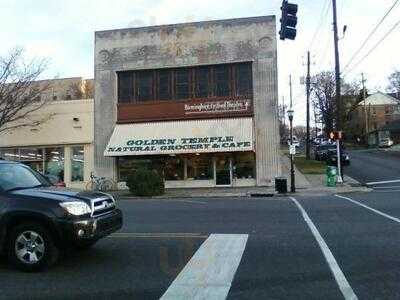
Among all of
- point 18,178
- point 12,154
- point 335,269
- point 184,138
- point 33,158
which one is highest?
point 184,138

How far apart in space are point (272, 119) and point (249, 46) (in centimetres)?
433

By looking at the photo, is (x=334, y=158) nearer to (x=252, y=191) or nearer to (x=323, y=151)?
(x=323, y=151)

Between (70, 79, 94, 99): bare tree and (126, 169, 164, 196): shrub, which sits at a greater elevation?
(70, 79, 94, 99): bare tree

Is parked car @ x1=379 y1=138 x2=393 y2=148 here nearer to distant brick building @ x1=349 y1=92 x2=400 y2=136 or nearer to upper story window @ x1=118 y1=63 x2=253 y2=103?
distant brick building @ x1=349 y1=92 x2=400 y2=136

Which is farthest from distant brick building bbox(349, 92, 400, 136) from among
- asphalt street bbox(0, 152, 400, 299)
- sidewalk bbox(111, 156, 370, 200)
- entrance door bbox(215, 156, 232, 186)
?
asphalt street bbox(0, 152, 400, 299)

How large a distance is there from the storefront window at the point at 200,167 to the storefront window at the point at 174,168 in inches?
16.1

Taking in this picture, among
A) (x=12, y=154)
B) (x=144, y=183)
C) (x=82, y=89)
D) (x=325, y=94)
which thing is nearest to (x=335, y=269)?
(x=144, y=183)

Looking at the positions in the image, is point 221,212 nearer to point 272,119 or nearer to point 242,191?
point 242,191

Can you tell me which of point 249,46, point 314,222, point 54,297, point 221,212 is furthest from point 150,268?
point 249,46

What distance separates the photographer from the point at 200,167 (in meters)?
33.6

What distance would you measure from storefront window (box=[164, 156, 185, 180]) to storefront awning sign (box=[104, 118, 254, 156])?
193cm

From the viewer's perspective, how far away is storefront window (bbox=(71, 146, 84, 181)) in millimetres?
35000

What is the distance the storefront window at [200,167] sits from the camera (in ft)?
110

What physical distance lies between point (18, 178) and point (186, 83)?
24.8 meters
